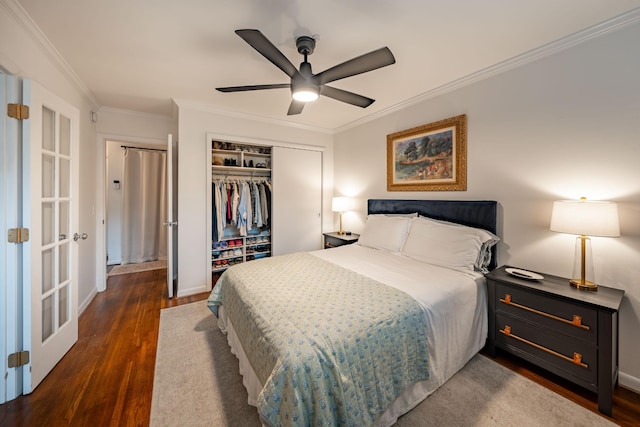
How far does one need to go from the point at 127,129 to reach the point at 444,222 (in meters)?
4.39

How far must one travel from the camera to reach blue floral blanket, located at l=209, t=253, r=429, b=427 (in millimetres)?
1061

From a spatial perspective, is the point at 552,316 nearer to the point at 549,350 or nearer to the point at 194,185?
the point at 549,350

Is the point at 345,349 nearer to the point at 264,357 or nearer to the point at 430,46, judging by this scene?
the point at 264,357

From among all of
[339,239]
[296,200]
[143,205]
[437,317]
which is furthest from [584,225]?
[143,205]

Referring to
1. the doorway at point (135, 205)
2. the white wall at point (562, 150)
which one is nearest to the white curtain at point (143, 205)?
the doorway at point (135, 205)

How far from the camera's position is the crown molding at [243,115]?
3173 millimetres

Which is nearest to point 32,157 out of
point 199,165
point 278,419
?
point 199,165

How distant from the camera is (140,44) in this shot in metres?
2.00

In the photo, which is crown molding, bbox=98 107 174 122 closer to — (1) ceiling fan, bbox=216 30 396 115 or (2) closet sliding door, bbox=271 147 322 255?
(2) closet sliding door, bbox=271 147 322 255

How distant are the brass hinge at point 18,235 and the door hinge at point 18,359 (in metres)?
0.74

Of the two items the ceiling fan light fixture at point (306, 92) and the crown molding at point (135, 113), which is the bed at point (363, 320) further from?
the crown molding at point (135, 113)

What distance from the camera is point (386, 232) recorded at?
298 centimetres

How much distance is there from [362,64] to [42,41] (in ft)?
7.99

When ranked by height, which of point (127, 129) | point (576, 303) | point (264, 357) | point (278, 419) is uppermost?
point (127, 129)
